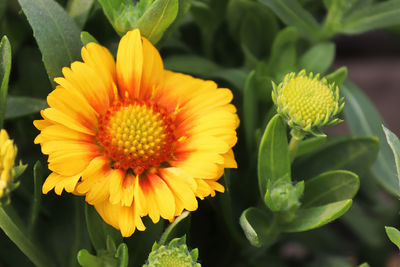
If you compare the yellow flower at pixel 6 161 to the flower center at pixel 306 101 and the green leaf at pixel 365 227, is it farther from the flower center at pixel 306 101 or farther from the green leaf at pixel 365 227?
the green leaf at pixel 365 227

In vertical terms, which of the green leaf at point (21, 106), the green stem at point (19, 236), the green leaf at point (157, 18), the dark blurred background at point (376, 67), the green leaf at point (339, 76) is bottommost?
the dark blurred background at point (376, 67)

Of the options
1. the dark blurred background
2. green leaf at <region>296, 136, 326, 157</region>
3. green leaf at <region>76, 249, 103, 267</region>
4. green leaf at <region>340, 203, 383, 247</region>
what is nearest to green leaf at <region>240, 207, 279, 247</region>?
green leaf at <region>296, 136, 326, 157</region>

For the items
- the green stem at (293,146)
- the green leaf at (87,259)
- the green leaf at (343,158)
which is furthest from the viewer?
the green leaf at (343,158)

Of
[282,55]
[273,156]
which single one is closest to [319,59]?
[282,55]

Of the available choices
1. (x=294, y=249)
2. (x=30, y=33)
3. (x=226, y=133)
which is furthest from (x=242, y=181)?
(x=294, y=249)

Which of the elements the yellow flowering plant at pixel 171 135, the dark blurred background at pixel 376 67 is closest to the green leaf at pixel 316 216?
the yellow flowering plant at pixel 171 135

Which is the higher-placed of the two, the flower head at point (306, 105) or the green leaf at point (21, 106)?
the flower head at point (306, 105)

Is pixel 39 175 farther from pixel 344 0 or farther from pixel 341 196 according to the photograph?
pixel 344 0
